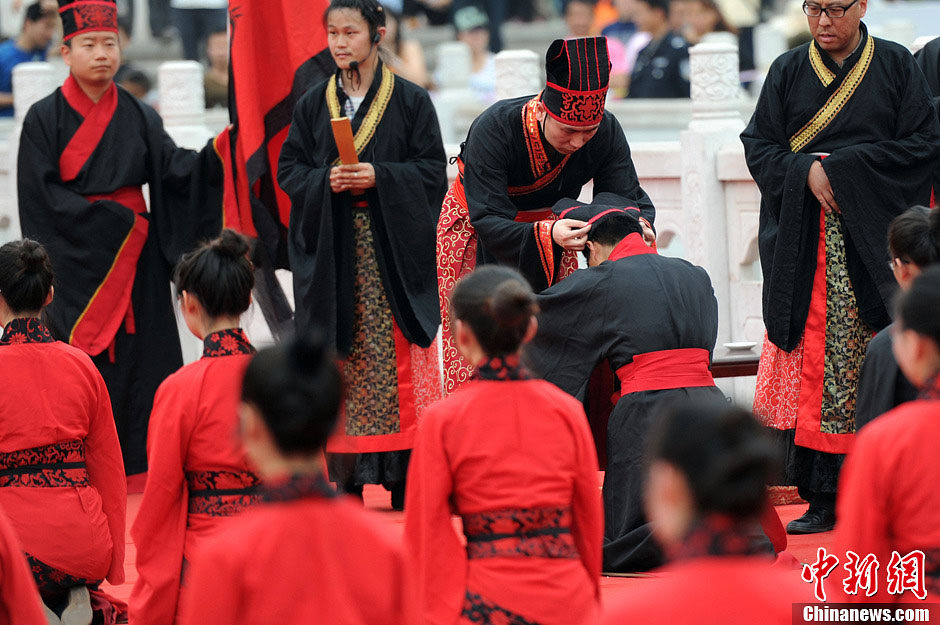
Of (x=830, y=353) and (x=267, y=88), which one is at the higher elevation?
(x=267, y=88)

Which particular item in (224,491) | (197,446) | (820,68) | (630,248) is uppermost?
(820,68)

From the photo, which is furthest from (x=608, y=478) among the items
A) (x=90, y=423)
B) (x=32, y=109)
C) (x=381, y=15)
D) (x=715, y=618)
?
(x=32, y=109)

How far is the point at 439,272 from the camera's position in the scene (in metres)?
5.20

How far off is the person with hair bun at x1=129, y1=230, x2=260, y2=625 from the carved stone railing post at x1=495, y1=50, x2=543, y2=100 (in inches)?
167

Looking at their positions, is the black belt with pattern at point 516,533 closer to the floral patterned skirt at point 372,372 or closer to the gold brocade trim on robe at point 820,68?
the gold brocade trim on robe at point 820,68

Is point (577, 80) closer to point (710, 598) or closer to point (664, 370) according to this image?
point (664, 370)

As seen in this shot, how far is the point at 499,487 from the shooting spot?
118 inches

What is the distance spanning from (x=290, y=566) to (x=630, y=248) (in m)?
2.31

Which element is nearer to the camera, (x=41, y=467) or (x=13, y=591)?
(x=13, y=591)

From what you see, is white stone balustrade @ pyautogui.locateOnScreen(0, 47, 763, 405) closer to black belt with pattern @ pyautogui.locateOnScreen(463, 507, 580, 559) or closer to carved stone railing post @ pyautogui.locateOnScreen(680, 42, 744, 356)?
carved stone railing post @ pyautogui.locateOnScreen(680, 42, 744, 356)

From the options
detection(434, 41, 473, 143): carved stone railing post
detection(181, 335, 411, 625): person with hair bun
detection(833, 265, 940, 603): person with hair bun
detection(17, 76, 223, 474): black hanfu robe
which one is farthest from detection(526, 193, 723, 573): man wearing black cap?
detection(434, 41, 473, 143): carved stone railing post

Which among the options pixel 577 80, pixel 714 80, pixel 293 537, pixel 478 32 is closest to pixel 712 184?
pixel 714 80

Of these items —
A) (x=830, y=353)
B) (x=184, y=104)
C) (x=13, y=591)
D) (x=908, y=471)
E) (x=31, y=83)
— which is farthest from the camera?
(x=31, y=83)

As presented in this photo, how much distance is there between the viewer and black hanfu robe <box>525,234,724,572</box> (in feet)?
14.2
